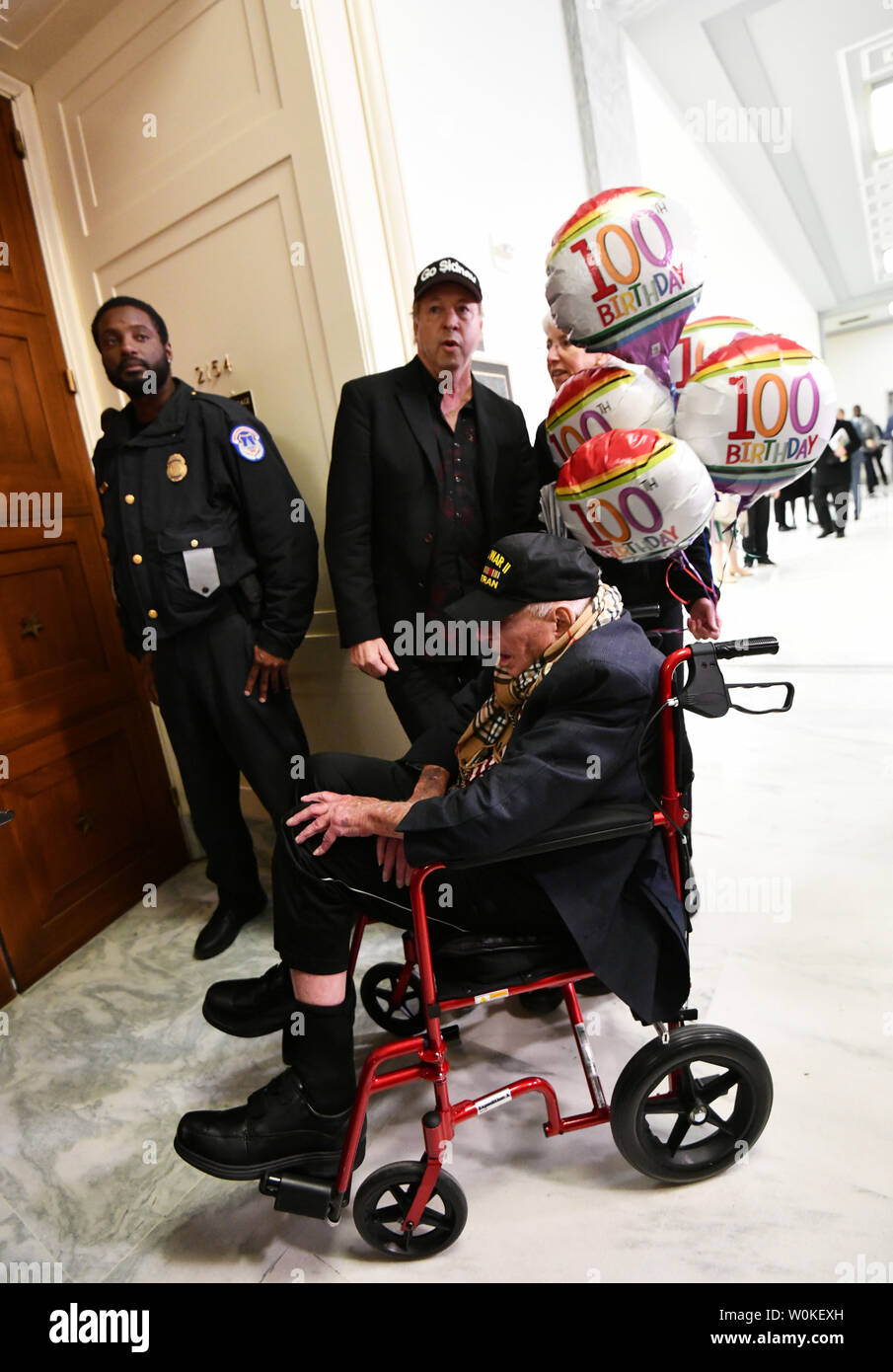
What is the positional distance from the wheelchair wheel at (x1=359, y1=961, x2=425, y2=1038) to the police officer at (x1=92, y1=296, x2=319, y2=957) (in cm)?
48

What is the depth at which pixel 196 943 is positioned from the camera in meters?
2.30

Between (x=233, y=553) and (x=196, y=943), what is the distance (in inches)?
47.6

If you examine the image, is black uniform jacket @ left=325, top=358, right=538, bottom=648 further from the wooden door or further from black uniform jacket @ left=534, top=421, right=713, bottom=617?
the wooden door

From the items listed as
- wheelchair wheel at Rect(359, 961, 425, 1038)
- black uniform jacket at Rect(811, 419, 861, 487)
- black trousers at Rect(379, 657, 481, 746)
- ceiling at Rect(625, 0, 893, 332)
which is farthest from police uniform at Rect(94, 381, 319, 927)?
black uniform jacket at Rect(811, 419, 861, 487)

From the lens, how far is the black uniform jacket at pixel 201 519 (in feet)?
6.59

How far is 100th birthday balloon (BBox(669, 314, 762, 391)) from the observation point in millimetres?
1536

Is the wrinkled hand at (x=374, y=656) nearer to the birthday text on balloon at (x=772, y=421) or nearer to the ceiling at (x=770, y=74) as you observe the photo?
the birthday text on balloon at (x=772, y=421)

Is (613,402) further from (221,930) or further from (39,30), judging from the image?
(39,30)

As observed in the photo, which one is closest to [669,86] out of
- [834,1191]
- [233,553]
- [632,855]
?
[233,553]

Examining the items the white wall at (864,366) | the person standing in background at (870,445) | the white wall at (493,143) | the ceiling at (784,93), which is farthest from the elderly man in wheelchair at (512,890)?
the white wall at (864,366)

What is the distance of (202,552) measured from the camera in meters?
2.00

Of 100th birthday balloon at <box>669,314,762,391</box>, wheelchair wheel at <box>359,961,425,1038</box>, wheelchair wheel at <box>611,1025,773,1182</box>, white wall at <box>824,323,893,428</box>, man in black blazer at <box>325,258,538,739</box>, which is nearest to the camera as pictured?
wheelchair wheel at <box>611,1025,773,1182</box>
